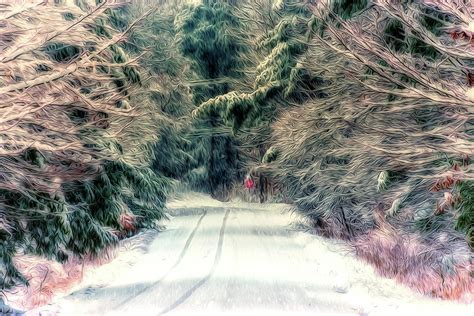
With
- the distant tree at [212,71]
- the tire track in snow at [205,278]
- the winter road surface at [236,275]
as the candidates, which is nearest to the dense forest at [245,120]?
the distant tree at [212,71]

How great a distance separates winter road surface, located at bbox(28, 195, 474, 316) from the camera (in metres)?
4.80

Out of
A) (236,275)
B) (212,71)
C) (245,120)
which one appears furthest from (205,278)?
(212,71)

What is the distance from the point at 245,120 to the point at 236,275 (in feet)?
4.23

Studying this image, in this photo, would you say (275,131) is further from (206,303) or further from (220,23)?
(206,303)

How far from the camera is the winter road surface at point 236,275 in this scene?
15.8ft

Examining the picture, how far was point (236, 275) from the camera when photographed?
4.96 meters

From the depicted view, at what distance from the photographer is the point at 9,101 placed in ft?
14.3

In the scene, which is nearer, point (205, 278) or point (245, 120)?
point (205, 278)

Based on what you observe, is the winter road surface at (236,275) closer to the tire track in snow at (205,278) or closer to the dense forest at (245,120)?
the tire track in snow at (205,278)

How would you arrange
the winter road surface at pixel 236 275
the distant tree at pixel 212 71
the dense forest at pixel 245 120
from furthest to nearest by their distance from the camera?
the distant tree at pixel 212 71 → the winter road surface at pixel 236 275 → the dense forest at pixel 245 120

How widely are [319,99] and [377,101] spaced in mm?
560

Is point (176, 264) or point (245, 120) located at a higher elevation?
point (245, 120)

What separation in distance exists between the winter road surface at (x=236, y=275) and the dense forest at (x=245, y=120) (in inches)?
5.9

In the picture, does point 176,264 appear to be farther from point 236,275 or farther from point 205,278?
point 236,275
